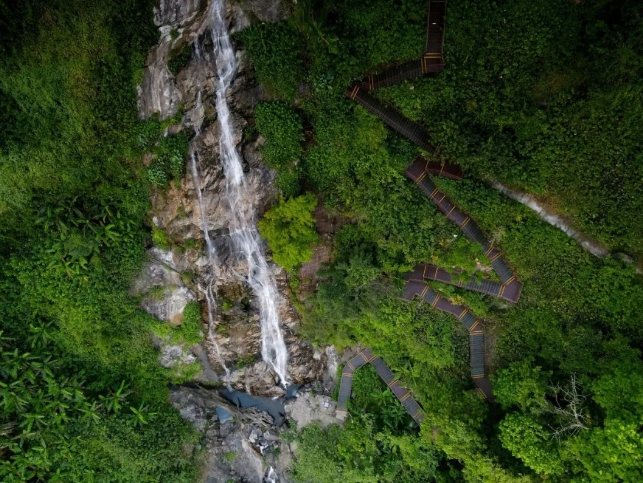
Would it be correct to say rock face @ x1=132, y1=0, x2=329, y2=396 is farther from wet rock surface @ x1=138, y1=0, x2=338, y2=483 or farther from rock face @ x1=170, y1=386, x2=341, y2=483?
rock face @ x1=170, y1=386, x2=341, y2=483

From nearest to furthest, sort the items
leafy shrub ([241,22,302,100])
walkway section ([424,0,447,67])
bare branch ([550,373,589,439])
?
1. walkway section ([424,0,447,67])
2. bare branch ([550,373,589,439])
3. leafy shrub ([241,22,302,100])

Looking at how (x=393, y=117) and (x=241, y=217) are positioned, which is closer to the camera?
(x=393, y=117)

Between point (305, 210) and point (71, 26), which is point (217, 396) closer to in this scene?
point (305, 210)

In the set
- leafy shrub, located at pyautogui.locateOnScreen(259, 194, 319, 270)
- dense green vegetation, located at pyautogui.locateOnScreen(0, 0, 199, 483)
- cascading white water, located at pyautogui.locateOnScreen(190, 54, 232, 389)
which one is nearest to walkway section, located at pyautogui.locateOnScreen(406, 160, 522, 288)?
leafy shrub, located at pyautogui.locateOnScreen(259, 194, 319, 270)

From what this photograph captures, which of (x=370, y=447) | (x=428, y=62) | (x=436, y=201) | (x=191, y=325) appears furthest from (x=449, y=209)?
(x=191, y=325)

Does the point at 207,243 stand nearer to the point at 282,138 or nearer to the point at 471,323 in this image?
the point at 282,138

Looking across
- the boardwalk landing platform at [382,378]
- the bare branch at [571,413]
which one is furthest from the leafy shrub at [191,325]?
the bare branch at [571,413]

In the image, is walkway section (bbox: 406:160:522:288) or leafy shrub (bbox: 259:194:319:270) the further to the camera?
leafy shrub (bbox: 259:194:319:270)
